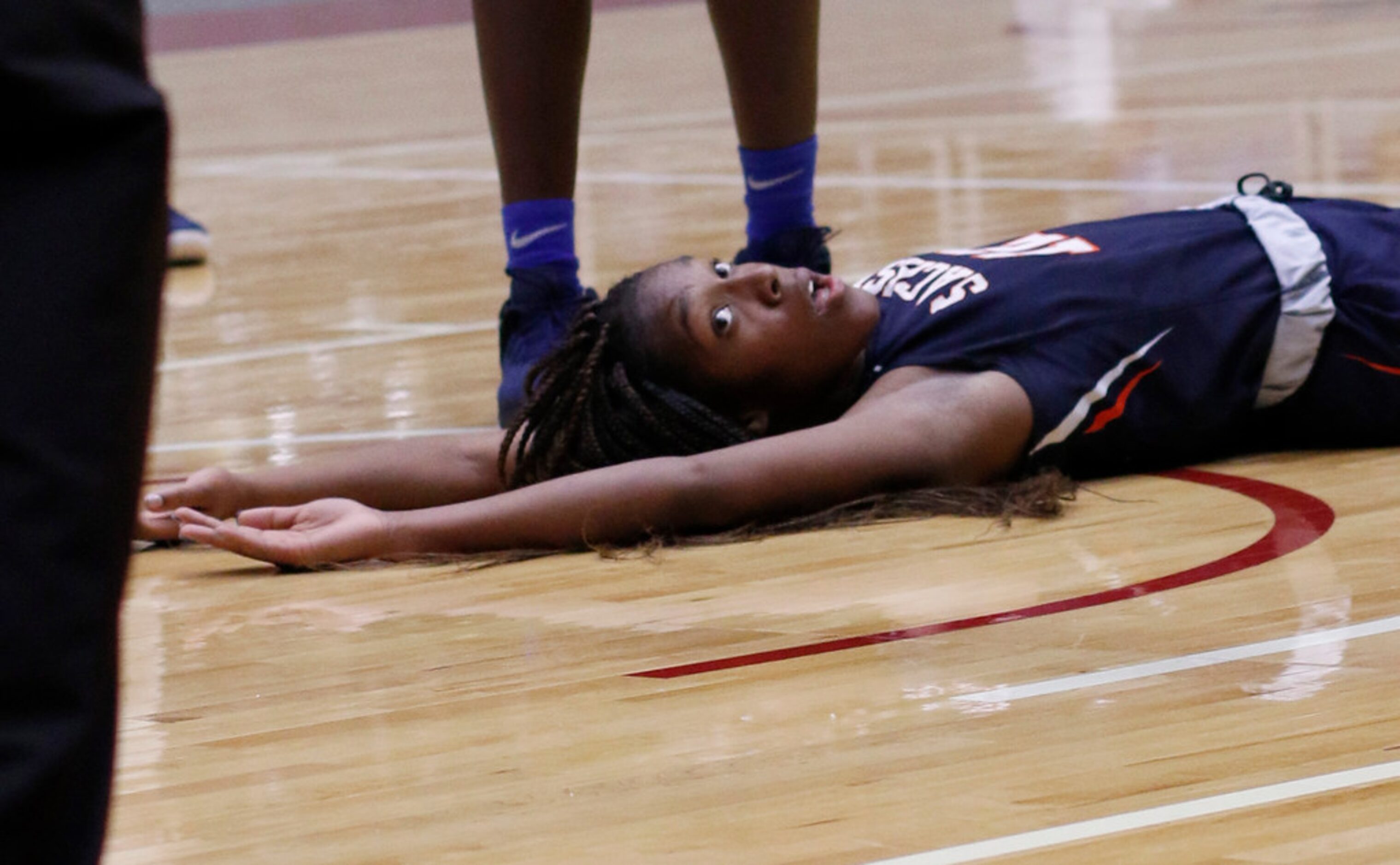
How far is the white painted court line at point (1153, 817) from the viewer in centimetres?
89

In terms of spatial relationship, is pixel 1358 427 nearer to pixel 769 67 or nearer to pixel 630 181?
pixel 769 67

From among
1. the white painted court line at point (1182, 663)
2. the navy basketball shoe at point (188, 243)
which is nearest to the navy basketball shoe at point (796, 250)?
the white painted court line at point (1182, 663)

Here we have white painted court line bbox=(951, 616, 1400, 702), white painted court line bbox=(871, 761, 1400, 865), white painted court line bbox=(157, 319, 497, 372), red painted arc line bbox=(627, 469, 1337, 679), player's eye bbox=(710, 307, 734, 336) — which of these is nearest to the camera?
white painted court line bbox=(871, 761, 1400, 865)

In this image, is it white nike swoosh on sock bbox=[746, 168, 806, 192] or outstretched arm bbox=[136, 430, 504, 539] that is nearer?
outstretched arm bbox=[136, 430, 504, 539]

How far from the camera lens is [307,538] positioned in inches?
67.8

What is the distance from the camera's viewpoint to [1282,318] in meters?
1.90

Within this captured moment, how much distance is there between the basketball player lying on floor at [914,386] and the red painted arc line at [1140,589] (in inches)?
7.6

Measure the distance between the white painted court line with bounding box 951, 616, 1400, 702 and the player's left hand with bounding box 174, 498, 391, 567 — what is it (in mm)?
729

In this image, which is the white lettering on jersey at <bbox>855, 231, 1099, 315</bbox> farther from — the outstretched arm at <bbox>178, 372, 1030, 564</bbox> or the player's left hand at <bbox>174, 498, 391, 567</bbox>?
the player's left hand at <bbox>174, 498, 391, 567</bbox>

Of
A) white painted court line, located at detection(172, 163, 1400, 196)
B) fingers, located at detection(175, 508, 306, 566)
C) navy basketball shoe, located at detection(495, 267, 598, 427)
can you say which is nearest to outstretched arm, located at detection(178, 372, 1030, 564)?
fingers, located at detection(175, 508, 306, 566)

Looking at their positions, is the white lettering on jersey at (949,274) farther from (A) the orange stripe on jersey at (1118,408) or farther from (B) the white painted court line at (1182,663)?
(B) the white painted court line at (1182,663)

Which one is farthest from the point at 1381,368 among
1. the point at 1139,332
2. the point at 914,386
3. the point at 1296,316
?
the point at 914,386

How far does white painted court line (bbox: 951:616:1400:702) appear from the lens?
3.76 feet

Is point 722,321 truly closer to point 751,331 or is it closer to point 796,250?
point 751,331
